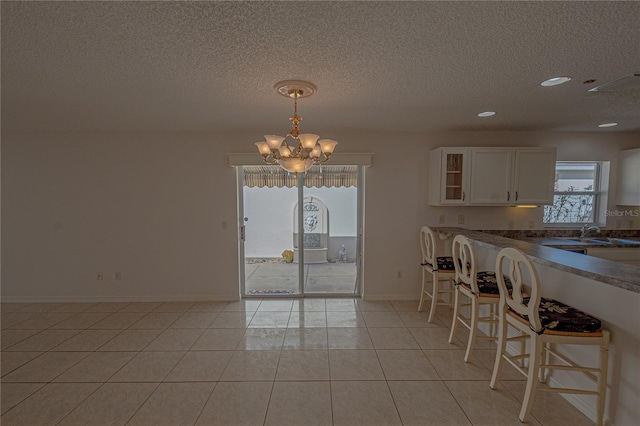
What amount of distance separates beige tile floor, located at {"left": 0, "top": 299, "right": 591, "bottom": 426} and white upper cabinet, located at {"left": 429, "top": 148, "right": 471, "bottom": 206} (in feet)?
4.71

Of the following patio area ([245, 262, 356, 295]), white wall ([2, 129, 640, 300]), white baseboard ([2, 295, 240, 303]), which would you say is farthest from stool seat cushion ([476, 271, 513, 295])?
white baseboard ([2, 295, 240, 303])

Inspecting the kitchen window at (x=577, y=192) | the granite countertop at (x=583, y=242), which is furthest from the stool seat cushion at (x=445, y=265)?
the kitchen window at (x=577, y=192)

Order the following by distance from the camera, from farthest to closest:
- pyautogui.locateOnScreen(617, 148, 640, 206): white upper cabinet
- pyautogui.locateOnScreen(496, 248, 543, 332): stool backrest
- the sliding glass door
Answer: the sliding glass door
pyautogui.locateOnScreen(617, 148, 640, 206): white upper cabinet
pyautogui.locateOnScreen(496, 248, 543, 332): stool backrest

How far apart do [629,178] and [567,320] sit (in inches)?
134

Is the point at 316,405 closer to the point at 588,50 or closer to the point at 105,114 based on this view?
the point at 588,50

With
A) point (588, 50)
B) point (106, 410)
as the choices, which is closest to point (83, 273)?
point (106, 410)

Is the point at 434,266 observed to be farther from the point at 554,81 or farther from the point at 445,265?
the point at 554,81

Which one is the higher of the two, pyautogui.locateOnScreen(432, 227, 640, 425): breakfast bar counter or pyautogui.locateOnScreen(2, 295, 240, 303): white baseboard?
pyautogui.locateOnScreen(432, 227, 640, 425): breakfast bar counter

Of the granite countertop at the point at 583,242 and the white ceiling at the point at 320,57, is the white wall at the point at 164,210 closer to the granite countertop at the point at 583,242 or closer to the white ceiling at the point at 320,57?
the granite countertop at the point at 583,242

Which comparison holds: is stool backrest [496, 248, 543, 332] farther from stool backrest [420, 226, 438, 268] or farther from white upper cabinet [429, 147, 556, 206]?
white upper cabinet [429, 147, 556, 206]

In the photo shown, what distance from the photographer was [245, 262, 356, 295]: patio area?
160 inches

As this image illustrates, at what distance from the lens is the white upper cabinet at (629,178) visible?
3.46 m

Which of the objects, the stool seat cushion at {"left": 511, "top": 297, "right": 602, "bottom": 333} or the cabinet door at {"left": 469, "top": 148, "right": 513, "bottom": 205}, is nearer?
the stool seat cushion at {"left": 511, "top": 297, "right": 602, "bottom": 333}

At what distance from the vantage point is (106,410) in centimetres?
183
